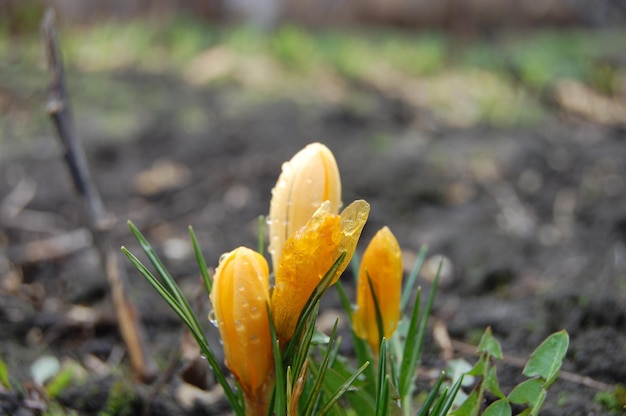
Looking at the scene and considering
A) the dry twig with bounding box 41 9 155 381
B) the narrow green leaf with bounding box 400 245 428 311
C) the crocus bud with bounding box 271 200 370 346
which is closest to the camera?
the crocus bud with bounding box 271 200 370 346

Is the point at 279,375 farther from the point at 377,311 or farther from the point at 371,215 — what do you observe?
the point at 371,215

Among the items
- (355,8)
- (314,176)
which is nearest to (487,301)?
(314,176)

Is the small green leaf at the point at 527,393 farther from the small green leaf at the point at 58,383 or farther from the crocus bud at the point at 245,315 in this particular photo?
the small green leaf at the point at 58,383

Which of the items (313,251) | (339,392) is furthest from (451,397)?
(313,251)

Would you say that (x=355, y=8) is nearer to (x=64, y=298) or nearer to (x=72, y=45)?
(x=72, y=45)

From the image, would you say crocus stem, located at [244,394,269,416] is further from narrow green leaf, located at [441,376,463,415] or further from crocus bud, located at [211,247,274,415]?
narrow green leaf, located at [441,376,463,415]

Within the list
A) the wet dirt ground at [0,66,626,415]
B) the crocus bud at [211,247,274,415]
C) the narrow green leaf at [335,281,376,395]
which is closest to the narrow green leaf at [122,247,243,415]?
the crocus bud at [211,247,274,415]

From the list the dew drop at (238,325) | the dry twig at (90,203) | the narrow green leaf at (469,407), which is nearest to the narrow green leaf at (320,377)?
the dew drop at (238,325)
